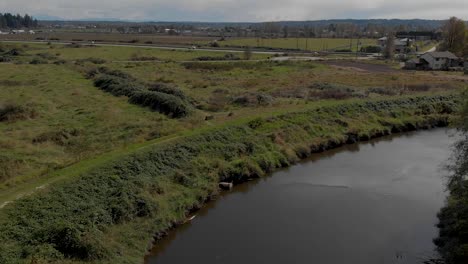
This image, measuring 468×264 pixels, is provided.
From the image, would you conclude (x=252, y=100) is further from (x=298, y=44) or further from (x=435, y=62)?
(x=298, y=44)

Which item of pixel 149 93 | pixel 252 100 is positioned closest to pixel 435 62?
pixel 252 100

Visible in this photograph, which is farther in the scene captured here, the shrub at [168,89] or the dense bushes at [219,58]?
the dense bushes at [219,58]

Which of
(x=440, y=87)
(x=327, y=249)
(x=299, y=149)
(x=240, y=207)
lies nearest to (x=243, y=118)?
(x=299, y=149)

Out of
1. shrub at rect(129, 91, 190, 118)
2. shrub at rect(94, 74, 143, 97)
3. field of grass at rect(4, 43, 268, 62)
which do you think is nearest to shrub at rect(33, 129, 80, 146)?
shrub at rect(129, 91, 190, 118)

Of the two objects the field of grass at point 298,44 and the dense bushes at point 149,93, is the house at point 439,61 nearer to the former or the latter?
the field of grass at point 298,44

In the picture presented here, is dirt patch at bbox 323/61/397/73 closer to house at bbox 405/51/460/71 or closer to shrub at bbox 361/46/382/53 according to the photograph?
house at bbox 405/51/460/71

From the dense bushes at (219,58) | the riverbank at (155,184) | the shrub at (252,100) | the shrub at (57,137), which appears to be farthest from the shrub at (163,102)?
the dense bushes at (219,58)
